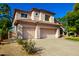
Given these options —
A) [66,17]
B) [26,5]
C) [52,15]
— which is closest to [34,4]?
[26,5]

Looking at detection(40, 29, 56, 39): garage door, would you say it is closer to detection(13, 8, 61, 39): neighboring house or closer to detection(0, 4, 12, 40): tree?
detection(13, 8, 61, 39): neighboring house

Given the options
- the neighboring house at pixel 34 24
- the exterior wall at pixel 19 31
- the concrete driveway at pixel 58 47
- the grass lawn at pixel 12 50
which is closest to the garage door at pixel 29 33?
the neighboring house at pixel 34 24

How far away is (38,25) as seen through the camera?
4438mm

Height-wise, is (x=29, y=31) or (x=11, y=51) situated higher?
(x=29, y=31)

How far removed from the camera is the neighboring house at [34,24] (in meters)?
4.31

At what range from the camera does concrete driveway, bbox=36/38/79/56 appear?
4.04 metres

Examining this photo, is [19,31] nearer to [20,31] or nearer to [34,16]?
[20,31]

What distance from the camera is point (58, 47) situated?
4238 millimetres

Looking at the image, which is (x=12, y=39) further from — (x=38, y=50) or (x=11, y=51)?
(x=38, y=50)

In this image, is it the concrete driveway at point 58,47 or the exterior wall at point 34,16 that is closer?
the concrete driveway at point 58,47

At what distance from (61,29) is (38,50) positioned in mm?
924

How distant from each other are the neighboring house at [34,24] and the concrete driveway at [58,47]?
21cm

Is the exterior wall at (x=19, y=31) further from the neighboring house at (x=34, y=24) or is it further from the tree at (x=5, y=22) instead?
the tree at (x=5, y=22)

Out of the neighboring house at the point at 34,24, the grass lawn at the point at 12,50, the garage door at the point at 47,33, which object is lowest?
the grass lawn at the point at 12,50
